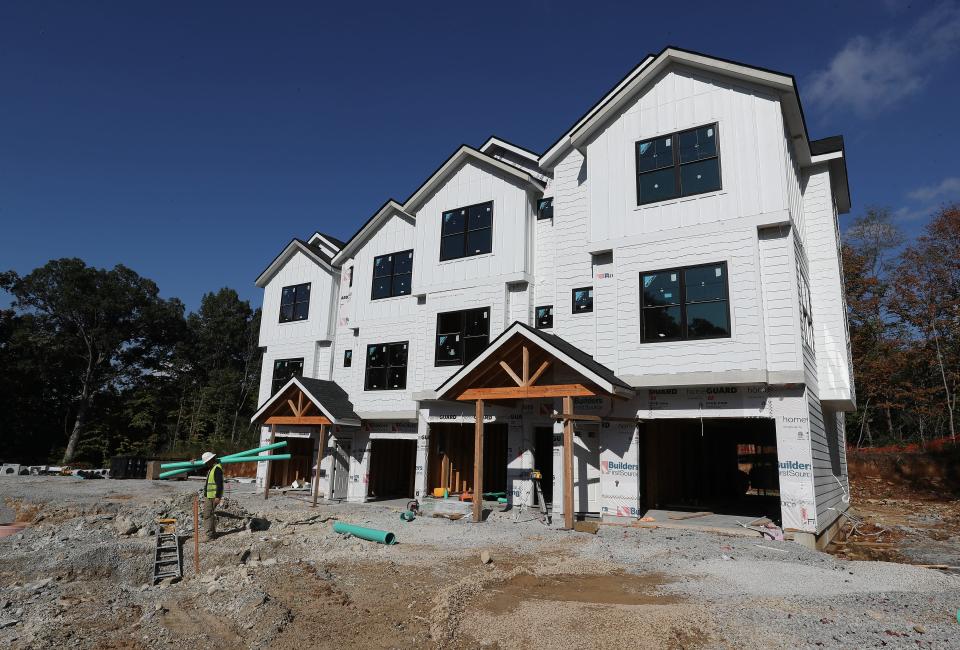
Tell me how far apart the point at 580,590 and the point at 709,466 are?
17373mm

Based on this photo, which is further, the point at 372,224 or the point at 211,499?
the point at 372,224

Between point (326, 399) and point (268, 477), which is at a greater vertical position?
point (326, 399)

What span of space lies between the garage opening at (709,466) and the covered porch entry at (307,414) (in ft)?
34.9

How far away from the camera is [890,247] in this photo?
3831cm

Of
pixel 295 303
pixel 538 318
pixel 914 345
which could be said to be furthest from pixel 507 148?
pixel 914 345

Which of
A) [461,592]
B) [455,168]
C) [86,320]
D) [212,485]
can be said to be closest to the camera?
[461,592]

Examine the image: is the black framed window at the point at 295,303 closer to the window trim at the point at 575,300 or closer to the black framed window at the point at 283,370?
the black framed window at the point at 283,370

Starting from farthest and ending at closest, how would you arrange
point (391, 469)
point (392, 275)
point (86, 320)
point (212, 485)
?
point (86, 320), point (391, 469), point (392, 275), point (212, 485)

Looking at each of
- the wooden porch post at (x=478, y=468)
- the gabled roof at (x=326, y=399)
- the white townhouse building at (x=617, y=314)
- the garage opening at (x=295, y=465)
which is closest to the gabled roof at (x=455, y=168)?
the white townhouse building at (x=617, y=314)

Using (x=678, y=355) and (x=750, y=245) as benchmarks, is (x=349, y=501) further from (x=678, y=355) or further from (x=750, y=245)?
(x=750, y=245)

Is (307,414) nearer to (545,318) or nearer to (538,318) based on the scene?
(538,318)

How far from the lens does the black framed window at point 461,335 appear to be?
18391 mm

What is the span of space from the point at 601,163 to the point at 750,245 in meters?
4.78

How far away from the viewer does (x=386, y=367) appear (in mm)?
21203
